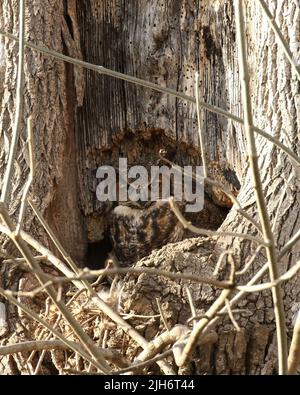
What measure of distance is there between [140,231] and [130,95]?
0.64 meters

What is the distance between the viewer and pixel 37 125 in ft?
11.5

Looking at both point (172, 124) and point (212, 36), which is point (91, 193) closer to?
point (172, 124)

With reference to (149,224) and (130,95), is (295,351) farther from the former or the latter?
(130,95)

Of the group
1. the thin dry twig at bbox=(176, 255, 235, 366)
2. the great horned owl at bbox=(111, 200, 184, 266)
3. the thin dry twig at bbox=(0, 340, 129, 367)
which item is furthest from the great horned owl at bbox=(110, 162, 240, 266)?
the thin dry twig at bbox=(176, 255, 235, 366)

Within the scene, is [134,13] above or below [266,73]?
above

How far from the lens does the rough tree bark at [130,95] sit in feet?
10.3

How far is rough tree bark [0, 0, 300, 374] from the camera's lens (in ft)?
10.3

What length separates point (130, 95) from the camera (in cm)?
389

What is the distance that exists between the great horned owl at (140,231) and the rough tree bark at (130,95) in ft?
0.24

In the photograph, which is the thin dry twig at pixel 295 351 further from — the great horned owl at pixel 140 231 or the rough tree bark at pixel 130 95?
the great horned owl at pixel 140 231

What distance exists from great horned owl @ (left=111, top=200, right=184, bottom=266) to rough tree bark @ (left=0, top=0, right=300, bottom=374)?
0.24ft

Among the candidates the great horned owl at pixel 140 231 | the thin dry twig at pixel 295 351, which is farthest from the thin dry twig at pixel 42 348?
the great horned owl at pixel 140 231
